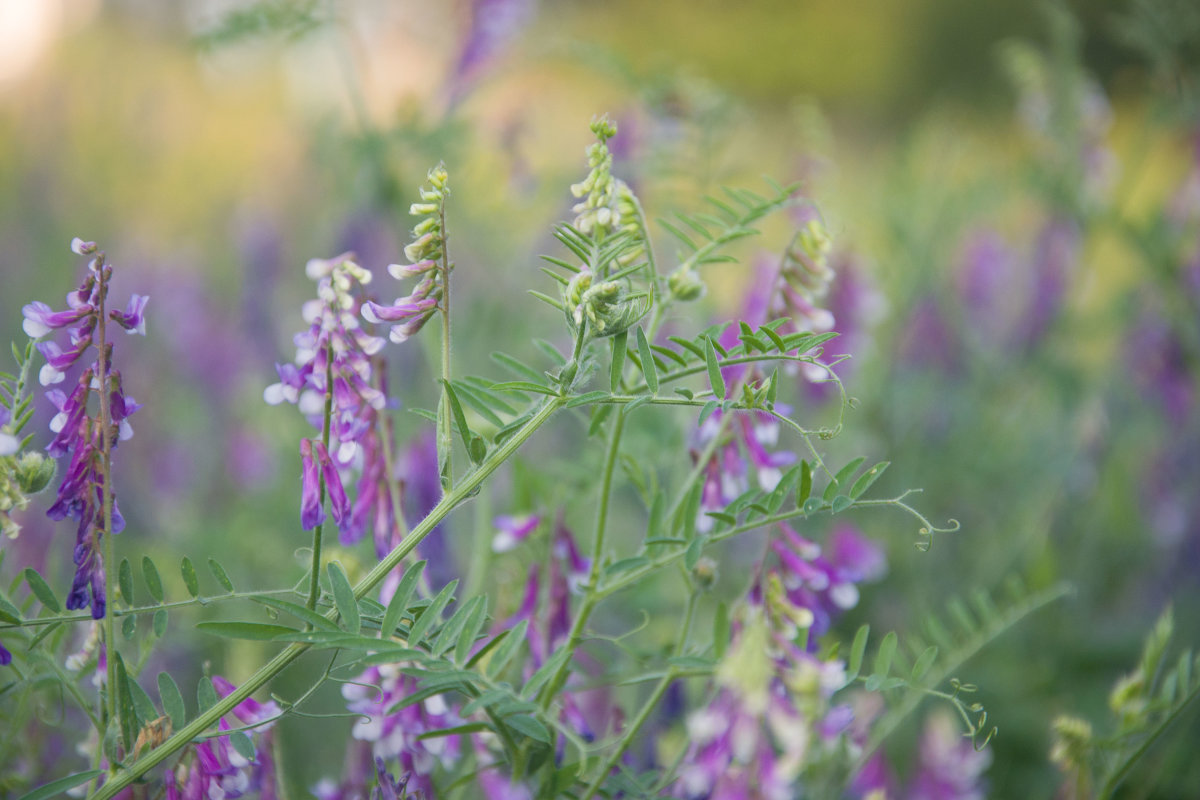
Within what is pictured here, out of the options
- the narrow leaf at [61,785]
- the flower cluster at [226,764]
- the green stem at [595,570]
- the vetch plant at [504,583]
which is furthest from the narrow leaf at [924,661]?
the narrow leaf at [61,785]

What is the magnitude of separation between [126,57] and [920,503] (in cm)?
466

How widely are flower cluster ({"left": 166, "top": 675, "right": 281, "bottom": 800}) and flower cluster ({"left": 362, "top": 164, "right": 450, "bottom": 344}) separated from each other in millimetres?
274

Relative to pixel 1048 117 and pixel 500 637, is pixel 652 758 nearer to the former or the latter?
pixel 500 637

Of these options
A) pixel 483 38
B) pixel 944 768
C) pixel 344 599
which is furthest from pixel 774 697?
pixel 483 38

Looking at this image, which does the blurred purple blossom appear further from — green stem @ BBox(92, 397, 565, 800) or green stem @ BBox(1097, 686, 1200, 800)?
green stem @ BBox(1097, 686, 1200, 800)

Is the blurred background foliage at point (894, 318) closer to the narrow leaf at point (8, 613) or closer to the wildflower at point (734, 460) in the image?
the wildflower at point (734, 460)

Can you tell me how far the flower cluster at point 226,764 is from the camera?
2.25 ft

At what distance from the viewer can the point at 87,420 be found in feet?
2.20

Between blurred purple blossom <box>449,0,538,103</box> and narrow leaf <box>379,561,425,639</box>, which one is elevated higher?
blurred purple blossom <box>449,0,538,103</box>

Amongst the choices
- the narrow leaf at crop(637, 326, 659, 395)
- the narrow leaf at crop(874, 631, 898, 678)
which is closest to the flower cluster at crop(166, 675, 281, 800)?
the narrow leaf at crop(637, 326, 659, 395)

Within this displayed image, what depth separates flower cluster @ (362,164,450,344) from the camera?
26.0 inches

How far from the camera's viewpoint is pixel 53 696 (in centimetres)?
102

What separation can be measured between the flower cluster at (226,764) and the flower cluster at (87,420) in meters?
0.12

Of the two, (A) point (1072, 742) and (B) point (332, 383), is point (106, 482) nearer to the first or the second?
(B) point (332, 383)
